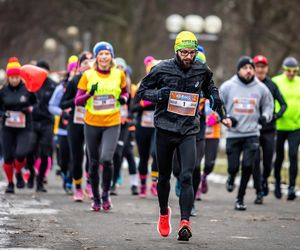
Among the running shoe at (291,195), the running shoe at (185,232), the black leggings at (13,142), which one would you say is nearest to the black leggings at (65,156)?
the black leggings at (13,142)

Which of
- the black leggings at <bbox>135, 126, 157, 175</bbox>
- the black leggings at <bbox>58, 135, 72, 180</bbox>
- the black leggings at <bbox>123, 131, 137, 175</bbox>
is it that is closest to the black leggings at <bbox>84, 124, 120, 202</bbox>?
the black leggings at <bbox>135, 126, 157, 175</bbox>

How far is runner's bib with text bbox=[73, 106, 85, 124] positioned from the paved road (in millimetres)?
1108

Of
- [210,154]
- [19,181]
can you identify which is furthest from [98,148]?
[19,181]

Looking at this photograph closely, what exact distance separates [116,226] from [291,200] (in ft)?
18.9

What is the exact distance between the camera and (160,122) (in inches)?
439

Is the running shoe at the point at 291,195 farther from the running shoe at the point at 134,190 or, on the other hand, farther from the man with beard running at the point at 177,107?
the man with beard running at the point at 177,107

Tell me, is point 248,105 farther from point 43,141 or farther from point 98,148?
point 43,141

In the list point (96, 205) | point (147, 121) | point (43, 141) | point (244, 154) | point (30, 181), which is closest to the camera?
point (96, 205)

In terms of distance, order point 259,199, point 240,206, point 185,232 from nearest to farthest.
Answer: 1. point 185,232
2. point 240,206
3. point 259,199

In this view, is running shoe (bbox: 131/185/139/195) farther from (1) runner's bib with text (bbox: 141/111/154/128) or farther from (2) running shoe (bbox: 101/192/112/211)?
(2) running shoe (bbox: 101/192/112/211)

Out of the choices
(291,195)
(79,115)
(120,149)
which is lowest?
(291,195)

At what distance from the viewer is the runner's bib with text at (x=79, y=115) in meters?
15.5

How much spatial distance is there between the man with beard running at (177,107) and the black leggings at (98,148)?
9.24 feet

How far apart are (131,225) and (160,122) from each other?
1.58 m
